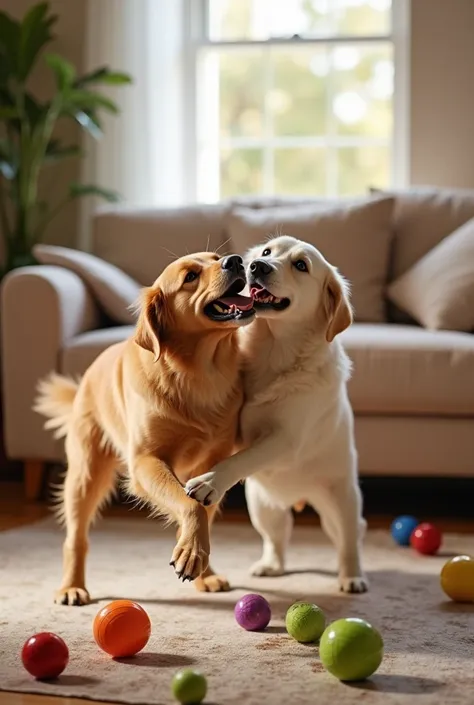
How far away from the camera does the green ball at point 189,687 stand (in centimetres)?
168

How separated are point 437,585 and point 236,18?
368 cm

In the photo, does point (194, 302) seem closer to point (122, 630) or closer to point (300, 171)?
point (122, 630)

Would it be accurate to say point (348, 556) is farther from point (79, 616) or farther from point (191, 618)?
point (79, 616)

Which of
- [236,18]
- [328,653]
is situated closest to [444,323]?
[328,653]

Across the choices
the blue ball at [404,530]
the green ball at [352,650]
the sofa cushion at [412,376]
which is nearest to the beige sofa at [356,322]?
the sofa cushion at [412,376]

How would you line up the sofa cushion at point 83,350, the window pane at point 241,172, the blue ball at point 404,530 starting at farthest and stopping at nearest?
the window pane at point 241,172
the sofa cushion at point 83,350
the blue ball at point 404,530

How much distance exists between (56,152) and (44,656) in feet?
11.8

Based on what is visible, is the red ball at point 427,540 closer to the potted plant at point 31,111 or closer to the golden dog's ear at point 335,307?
the golden dog's ear at point 335,307

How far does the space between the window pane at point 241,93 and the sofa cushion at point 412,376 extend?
7.65 ft

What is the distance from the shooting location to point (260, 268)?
228 cm

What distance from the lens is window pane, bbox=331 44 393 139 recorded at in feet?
17.1

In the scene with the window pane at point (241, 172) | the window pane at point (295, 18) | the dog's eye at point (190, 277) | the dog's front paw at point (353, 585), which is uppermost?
the window pane at point (295, 18)

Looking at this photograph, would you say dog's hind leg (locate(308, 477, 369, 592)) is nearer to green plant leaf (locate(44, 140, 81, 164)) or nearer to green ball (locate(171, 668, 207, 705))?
green ball (locate(171, 668, 207, 705))

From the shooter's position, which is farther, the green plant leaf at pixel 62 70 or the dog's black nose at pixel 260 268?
the green plant leaf at pixel 62 70
